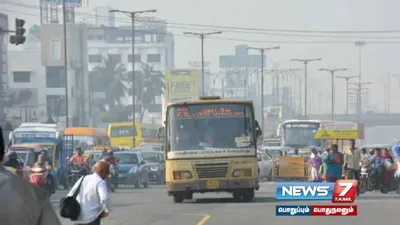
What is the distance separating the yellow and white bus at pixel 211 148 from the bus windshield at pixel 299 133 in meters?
36.4

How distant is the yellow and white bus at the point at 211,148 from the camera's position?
27.9 metres

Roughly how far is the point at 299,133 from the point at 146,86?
9425 centimetres

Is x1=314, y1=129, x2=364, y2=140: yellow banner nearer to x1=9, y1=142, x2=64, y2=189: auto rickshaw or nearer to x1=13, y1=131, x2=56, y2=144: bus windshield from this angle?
x1=13, y1=131, x2=56, y2=144: bus windshield

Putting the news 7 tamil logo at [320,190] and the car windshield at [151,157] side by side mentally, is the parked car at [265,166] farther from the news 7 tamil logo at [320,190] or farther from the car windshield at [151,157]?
the news 7 tamil logo at [320,190]

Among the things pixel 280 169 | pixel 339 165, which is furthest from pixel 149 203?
pixel 280 169

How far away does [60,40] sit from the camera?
13925 cm

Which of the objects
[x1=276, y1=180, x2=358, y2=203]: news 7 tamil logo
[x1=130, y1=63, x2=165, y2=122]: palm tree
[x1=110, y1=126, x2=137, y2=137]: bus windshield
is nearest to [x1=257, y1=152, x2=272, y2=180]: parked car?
[x1=276, y1=180, x2=358, y2=203]: news 7 tamil logo

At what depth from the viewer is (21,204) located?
4.37m

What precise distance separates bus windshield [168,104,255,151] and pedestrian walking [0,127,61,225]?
23.9 metres

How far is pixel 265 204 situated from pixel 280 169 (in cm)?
2484

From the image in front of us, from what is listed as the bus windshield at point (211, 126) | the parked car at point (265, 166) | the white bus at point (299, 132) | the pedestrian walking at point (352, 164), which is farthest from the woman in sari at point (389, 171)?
the white bus at point (299, 132)

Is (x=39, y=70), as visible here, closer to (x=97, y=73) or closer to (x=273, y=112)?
(x=97, y=73)

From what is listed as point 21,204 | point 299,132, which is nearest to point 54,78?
point 299,132

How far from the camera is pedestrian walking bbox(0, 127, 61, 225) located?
4.36 meters
